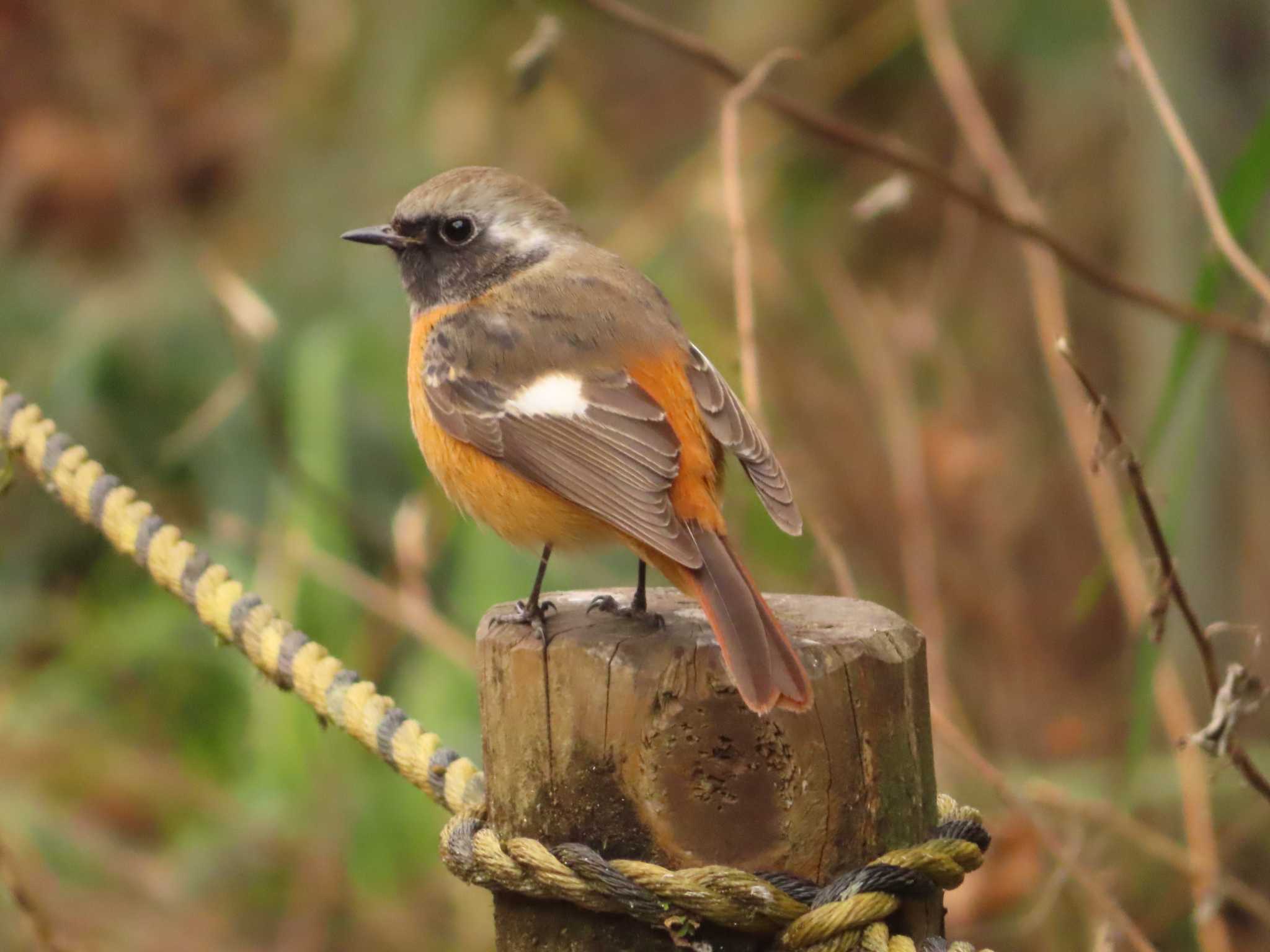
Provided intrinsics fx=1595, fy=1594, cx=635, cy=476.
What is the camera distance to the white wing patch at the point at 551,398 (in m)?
3.09

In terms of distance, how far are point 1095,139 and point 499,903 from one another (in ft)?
20.3

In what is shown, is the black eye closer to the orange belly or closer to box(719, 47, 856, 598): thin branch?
the orange belly

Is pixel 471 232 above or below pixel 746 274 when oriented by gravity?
above

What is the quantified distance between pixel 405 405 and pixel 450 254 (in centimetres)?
Answer: 211

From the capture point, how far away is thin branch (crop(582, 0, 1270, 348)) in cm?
353

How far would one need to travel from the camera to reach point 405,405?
5.77 metres

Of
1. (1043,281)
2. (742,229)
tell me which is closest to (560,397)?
(742,229)

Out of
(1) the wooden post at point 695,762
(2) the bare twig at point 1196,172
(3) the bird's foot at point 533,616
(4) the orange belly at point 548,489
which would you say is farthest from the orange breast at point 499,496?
(2) the bare twig at point 1196,172

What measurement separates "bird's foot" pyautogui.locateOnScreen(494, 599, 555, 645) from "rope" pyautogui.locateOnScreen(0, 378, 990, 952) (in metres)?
0.24

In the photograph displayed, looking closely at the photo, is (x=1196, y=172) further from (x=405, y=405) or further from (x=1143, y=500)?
(x=405, y=405)

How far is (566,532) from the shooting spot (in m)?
3.11

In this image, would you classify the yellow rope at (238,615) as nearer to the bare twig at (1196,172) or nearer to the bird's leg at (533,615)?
the bird's leg at (533,615)

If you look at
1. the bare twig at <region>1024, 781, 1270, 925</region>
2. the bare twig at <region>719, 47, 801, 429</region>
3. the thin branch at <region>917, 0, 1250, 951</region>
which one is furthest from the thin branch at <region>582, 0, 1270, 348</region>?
the bare twig at <region>1024, 781, 1270, 925</region>

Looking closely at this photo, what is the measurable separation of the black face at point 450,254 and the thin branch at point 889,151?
55 cm
